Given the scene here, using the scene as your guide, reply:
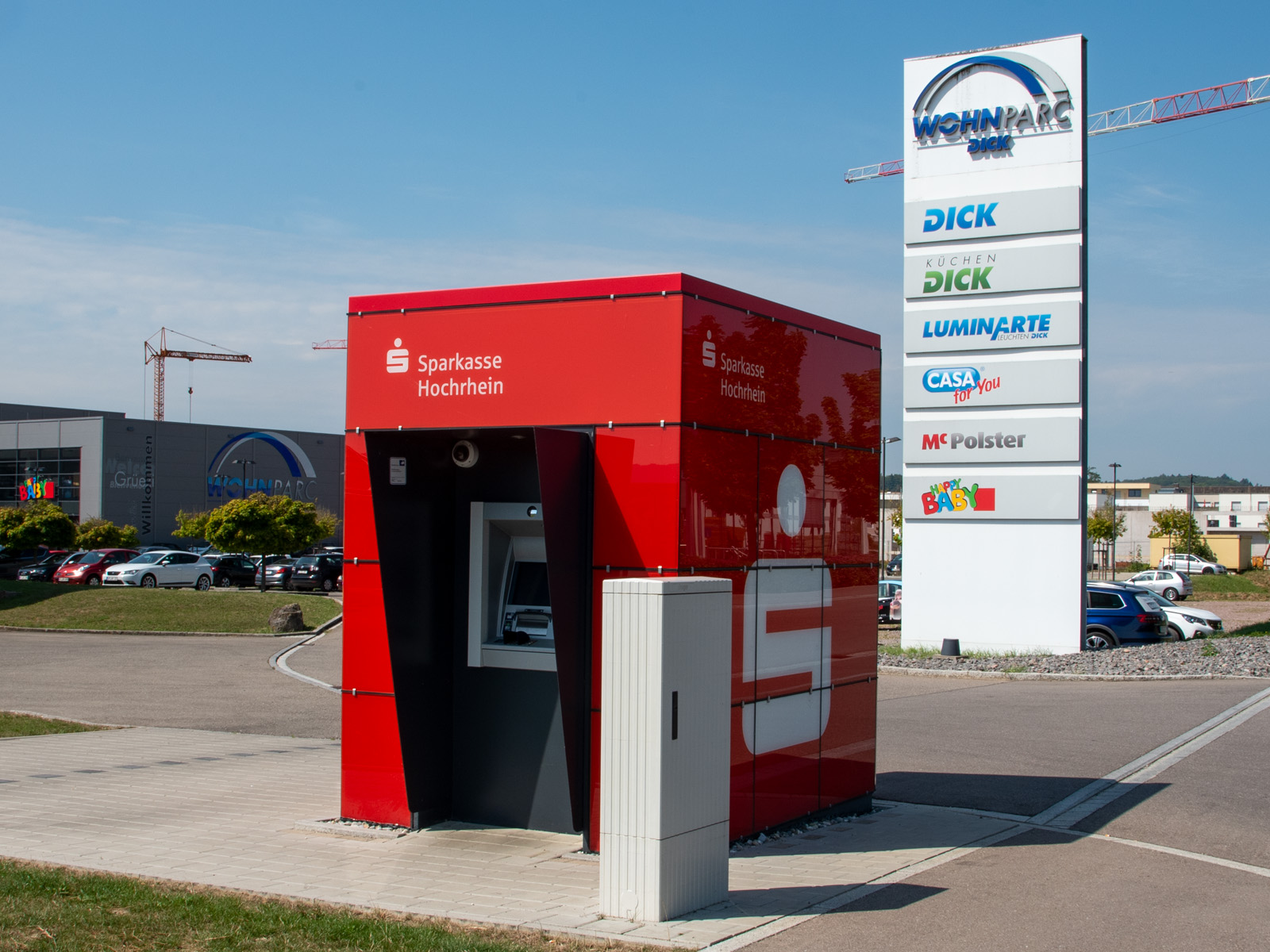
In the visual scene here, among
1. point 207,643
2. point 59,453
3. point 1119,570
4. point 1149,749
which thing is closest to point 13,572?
point 59,453

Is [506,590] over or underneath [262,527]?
over

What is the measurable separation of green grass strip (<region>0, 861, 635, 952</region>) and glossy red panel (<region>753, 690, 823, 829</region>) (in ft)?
8.22

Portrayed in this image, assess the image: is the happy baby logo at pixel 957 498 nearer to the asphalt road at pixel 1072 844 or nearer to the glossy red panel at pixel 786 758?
the asphalt road at pixel 1072 844

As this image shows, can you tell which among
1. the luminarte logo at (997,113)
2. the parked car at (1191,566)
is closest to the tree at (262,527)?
the luminarte logo at (997,113)

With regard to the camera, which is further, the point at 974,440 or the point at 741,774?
the point at 974,440

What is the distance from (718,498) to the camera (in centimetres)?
761

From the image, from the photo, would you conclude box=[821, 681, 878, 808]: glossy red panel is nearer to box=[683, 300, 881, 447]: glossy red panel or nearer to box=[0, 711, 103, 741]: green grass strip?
box=[683, 300, 881, 447]: glossy red panel

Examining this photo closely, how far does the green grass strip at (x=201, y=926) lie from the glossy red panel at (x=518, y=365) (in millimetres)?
3163

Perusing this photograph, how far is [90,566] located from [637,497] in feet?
134

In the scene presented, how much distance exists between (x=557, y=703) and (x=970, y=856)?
9.35 ft

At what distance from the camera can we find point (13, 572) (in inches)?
1916

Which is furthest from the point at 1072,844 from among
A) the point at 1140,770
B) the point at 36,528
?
the point at 36,528

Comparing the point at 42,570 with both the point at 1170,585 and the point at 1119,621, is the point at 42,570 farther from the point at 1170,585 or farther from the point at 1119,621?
the point at 1170,585

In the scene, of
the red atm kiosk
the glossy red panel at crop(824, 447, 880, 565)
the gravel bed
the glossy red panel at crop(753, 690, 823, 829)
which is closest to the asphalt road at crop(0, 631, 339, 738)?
the red atm kiosk
